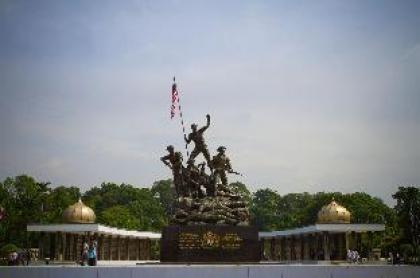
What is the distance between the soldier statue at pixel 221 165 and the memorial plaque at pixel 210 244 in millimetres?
3090

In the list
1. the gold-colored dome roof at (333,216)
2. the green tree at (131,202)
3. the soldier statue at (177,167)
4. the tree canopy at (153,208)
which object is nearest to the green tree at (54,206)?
the tree canopy at (153,208)

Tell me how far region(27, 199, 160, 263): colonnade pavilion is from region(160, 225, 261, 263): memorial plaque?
56.4 feet

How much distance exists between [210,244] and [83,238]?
25.9 m

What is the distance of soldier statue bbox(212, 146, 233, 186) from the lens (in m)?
26.8

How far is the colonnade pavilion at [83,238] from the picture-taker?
41.6 meters

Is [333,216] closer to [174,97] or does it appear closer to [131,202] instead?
[174,97]

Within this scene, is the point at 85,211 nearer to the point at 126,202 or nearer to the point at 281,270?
the point at 281,270

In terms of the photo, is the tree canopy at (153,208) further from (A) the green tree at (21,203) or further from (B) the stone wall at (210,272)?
(B) the stone wall at (210,272)

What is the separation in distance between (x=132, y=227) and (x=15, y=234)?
1458 cm

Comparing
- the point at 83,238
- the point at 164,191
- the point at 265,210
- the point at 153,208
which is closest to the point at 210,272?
the point at 83,238

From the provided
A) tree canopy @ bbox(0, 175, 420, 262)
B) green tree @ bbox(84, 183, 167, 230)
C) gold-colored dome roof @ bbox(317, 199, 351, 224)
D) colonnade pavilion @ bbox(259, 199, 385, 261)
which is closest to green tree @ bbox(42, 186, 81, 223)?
tree canopy @ bbox(0, 175, 420, 262)

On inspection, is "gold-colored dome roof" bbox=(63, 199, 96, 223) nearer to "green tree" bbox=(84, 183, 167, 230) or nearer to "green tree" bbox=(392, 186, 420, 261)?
"green tree" bbox=(392, 186, 420, 261)

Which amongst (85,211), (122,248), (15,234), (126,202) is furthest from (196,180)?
(126,202)

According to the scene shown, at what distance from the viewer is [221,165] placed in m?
26.9
